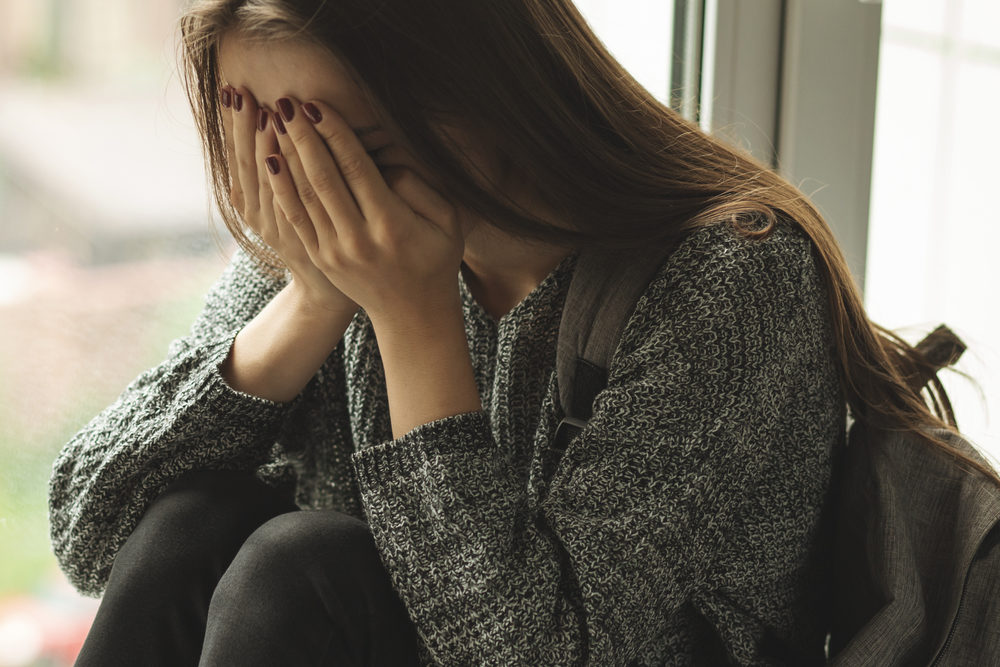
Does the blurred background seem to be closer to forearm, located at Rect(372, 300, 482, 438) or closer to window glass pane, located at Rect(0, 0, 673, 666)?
window glass pane, located at Rect(0, 0, 673, 666)

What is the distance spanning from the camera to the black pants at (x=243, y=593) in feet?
2.36

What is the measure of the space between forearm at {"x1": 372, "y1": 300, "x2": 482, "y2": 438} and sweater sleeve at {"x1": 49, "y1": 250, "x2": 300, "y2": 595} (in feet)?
0.57

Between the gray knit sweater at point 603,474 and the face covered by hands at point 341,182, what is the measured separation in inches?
5.0

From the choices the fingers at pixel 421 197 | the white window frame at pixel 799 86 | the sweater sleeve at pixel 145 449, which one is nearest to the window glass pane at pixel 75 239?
the sweater sleeve at pixel 145 449

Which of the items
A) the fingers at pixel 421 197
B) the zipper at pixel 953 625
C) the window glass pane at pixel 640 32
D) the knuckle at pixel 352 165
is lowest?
the zipper at pixel 953 625

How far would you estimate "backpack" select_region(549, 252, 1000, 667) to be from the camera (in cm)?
77

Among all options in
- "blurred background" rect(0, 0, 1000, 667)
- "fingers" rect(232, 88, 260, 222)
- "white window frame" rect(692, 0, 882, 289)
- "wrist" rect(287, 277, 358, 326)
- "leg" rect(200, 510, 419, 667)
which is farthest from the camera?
"white window frame" rect(692, 0, 882, 289)

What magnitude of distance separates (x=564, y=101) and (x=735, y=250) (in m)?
0.19

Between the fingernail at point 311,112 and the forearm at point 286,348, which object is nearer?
the fingernail at point 311,112

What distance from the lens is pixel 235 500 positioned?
34.2 inches

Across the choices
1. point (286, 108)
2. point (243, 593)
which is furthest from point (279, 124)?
point (243, 593)

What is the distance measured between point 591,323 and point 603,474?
16cm

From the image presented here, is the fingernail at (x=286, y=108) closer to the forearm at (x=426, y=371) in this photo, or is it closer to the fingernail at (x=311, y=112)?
the fingernail at (x=311, y=112)

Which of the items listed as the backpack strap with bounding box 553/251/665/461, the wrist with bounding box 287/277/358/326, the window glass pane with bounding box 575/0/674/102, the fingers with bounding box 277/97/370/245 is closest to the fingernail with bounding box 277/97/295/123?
the fingers with bounding box 277/97/370/245
